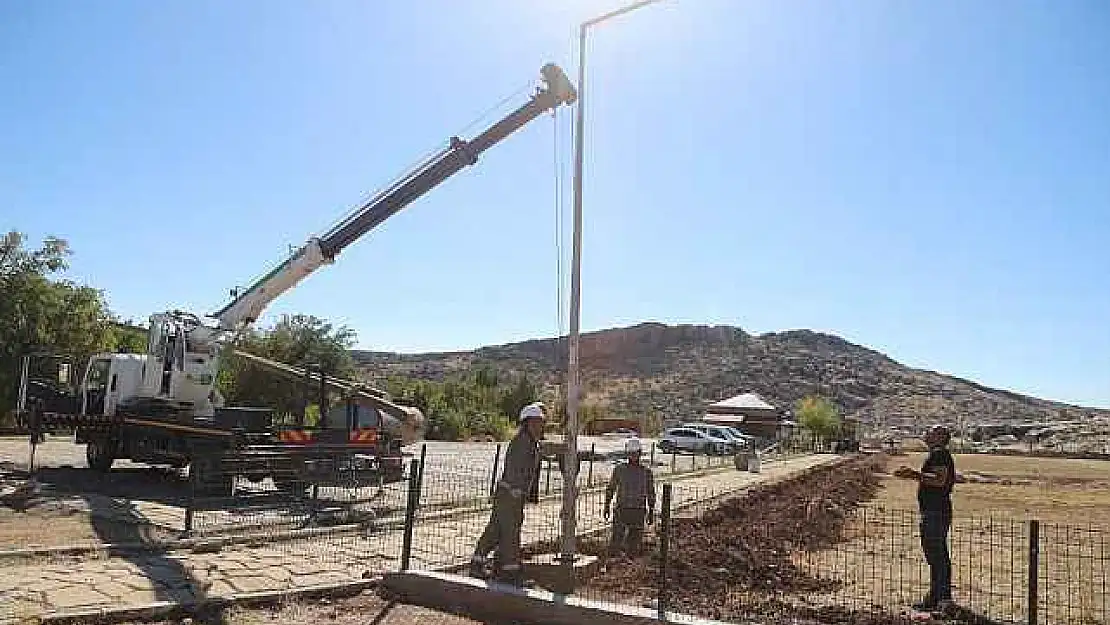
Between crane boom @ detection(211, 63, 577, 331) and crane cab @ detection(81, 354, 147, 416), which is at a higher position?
crane boom @ detection(211, 63, 577, 331)

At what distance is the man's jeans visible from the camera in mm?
8125

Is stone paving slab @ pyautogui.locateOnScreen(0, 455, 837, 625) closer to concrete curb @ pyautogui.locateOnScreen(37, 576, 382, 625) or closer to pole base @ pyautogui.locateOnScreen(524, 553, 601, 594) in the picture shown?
concrete curb @ pyautogui.locateOnScreen(37, 576, 382, 625)

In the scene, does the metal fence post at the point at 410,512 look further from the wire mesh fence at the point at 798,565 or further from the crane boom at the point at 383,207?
the crane boom at the point at 383,207

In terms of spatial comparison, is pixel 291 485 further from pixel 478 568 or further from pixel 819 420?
pixel 819 420

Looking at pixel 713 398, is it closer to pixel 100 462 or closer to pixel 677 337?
pixel 677 337

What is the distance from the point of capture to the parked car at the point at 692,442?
42406 millimetres

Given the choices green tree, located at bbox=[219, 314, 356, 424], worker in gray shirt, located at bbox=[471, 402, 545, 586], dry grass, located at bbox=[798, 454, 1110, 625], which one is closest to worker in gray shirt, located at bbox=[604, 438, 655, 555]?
worker in gray shirt, located at bbox=[471, 402, 545, 586]

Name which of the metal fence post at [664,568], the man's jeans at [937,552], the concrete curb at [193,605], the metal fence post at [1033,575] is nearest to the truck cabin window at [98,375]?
the concrete curb at [193,605]

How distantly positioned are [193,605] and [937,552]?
259 inches

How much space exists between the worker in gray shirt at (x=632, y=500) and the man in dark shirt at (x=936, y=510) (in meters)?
2.83

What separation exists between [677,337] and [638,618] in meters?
130

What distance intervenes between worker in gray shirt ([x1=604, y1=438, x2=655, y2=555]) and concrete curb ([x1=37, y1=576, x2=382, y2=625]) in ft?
10.2

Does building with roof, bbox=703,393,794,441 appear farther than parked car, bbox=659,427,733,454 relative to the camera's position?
Yes

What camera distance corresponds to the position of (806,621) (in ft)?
23.9
